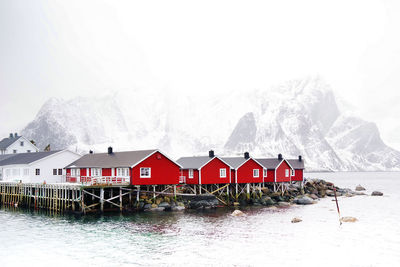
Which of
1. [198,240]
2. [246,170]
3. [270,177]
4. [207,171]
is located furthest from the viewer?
[270,177]

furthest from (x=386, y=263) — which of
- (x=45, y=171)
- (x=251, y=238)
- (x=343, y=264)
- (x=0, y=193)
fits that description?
(x=0, y=193)

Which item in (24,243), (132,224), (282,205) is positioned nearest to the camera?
(24,243)

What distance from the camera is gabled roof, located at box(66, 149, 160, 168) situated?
61419mm

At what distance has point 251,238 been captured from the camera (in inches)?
1656

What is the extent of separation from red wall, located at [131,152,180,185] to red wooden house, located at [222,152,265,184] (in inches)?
515

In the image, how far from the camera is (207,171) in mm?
70375

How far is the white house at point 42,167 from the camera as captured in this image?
2918 inches

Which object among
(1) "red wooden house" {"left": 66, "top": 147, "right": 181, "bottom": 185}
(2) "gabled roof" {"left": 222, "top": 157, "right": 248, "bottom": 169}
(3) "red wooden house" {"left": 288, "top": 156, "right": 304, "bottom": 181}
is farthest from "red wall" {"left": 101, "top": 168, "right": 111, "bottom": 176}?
(3) "red wooden house" {"left": 288, "top": 156, "right": 304, "bottom": 181}

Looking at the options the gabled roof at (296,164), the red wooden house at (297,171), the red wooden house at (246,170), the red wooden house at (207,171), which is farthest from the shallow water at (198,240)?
the gabled roof at (296,164)

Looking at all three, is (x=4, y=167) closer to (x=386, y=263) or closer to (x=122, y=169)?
(x=122, y=169)

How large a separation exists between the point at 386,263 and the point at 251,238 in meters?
12.4

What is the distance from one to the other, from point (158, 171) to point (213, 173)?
37.8 feet

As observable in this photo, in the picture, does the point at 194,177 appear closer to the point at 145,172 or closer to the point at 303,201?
the point at 145,172

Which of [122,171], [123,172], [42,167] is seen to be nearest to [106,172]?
[122,171]
